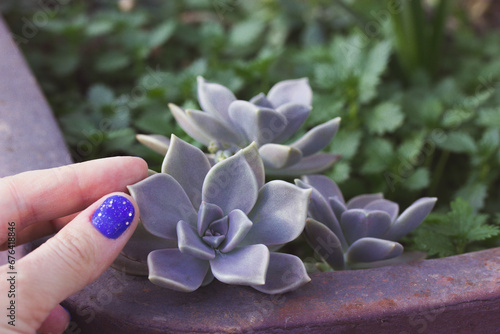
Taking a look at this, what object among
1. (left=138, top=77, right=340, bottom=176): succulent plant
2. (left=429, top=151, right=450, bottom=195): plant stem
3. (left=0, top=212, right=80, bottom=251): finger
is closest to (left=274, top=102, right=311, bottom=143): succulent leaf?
(left=138, top=77, right=340, bottom=176): succulent plant

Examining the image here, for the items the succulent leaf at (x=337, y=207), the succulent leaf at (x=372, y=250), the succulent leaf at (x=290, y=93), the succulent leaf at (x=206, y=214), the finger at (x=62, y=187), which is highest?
the succulent leaf at (x=290, y=93)

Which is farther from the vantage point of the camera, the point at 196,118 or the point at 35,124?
the point at 35,124

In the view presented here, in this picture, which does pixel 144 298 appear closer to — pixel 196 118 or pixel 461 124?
pixel 196 118

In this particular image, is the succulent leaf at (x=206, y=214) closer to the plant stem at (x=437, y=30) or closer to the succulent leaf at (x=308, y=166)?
the succulent leaf at (x=308, y=166)

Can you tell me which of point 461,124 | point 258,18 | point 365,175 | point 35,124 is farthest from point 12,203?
point 258,18

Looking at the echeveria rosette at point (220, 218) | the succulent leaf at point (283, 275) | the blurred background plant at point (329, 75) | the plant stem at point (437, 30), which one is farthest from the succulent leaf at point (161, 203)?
the plant stem at point (437, 30)

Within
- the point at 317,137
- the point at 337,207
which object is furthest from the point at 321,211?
the point at 317,137
